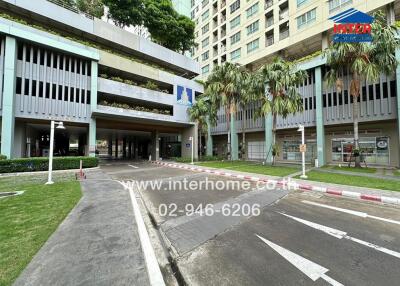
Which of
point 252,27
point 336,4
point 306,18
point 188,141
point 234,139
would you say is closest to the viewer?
point 336,4

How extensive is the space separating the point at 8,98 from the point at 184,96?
20.7m

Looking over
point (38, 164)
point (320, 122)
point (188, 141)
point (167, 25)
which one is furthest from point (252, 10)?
point (38, 164)

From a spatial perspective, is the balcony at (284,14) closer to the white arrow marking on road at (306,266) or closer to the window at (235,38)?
the window at (235,38)

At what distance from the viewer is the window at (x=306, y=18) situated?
24.6m

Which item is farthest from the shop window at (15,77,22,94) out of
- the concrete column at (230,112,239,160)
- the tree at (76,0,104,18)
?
the concrete column at (230,112,239,160)

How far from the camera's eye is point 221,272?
134 inches

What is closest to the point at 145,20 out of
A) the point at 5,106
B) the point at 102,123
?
the point at 102,123

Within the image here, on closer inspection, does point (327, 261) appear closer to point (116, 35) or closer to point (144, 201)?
point (144, 201)

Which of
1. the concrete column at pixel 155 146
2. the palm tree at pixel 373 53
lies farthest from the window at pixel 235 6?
the concrete column at pixel 155 146

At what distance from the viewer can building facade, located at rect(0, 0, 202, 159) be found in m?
17.5

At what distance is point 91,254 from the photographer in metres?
3.91

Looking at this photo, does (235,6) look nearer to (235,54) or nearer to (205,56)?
(235,54)

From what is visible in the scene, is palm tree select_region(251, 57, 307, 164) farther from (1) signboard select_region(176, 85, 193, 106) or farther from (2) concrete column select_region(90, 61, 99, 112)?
(2) concrete column select_region(90, 61, 99, 112)

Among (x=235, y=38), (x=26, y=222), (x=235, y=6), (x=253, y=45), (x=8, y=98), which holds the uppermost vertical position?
(x=235, y=6)
